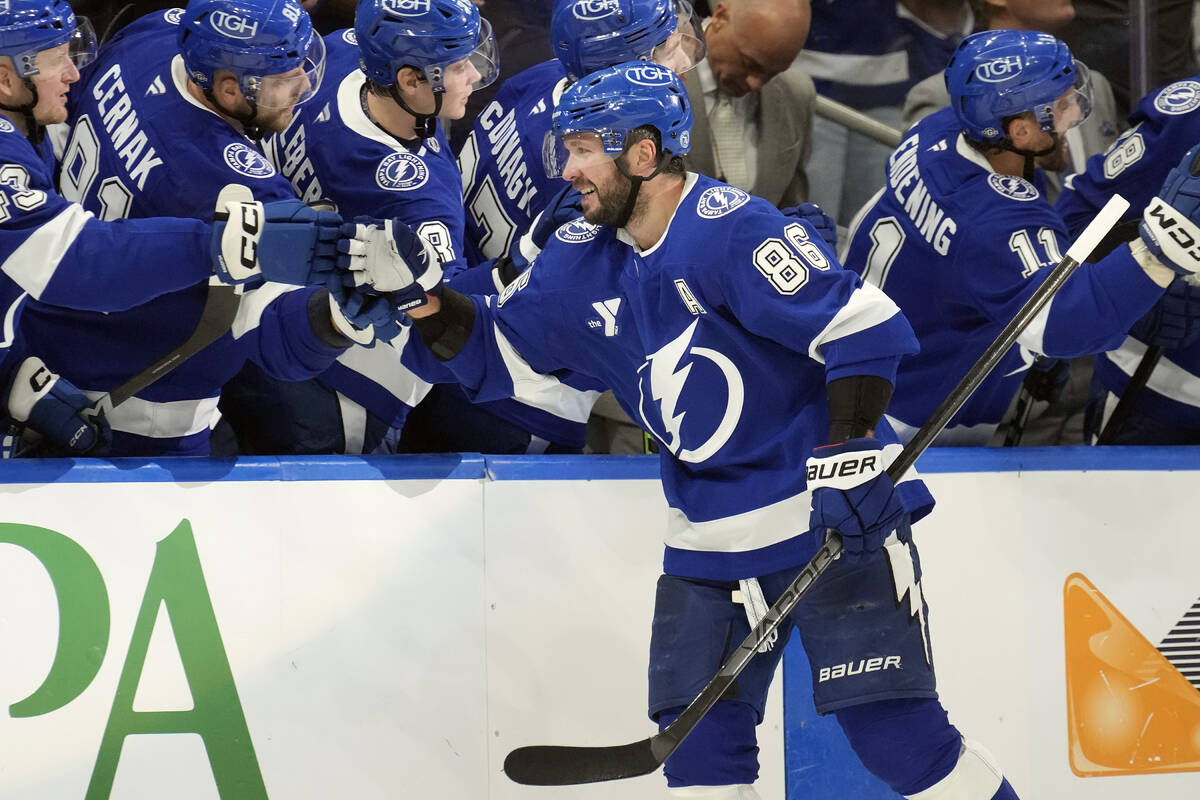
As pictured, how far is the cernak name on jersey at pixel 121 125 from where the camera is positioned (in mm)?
2838

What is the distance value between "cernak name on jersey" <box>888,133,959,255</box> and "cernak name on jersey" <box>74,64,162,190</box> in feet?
5.34

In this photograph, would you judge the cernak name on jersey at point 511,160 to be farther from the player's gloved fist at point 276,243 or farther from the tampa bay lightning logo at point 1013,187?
the tampa bay lightning logo at point 1013,187

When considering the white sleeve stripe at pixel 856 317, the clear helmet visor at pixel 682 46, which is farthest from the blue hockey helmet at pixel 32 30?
the white sleeve stripe at pixel 856 317

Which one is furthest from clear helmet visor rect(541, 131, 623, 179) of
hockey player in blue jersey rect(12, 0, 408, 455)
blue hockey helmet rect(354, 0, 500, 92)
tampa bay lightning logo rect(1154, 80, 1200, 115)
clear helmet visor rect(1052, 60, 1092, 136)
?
tampa bay lightning logo rect(1154, 80, 1200, 115)

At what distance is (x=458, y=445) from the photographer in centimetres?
329

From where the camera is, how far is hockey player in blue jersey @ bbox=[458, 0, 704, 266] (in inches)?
128

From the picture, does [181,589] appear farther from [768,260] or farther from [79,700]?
[768,260]

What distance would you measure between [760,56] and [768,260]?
7.03ft

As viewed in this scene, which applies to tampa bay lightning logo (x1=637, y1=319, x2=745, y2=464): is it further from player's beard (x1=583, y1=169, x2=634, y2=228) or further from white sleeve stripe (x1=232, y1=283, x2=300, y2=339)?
white sleeve stripe (x1=232, y1=283, x2=300, y2=339)

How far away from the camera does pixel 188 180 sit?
2.81 metres

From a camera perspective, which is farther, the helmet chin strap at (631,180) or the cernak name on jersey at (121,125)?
the cernak name on jersey at (121,125)

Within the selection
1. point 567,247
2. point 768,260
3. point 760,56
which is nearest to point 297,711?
point 567,247

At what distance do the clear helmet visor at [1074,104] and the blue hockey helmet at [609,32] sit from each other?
888mm

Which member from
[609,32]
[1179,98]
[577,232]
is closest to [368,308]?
[577,232]
